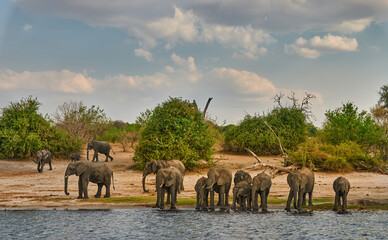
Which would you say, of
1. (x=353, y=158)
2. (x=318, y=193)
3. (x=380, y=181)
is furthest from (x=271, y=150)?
(x=318, y=193)

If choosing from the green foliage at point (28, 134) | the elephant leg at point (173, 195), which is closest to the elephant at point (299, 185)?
the elephant leg at point (173, 195)

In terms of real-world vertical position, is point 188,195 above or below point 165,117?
below

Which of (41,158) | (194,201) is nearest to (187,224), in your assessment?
(194,201)

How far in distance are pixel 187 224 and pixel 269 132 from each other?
2490 centimetres

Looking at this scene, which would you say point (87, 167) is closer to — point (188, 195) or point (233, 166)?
point (188, 195)

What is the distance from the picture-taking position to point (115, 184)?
26719 mm

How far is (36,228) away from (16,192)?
30.9 ft

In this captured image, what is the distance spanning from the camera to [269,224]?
52.2 feet

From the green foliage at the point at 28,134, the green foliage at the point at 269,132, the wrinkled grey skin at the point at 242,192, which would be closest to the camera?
the wrinkled grey skin at the point at 242,192

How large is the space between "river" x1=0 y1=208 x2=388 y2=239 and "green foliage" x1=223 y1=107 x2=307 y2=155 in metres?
21.7

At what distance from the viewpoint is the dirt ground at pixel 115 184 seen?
20552 mm

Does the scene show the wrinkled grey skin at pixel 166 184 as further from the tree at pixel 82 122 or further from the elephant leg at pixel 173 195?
the tree at pixel 82 122

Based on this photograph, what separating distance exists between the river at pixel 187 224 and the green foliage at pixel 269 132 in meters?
21.7

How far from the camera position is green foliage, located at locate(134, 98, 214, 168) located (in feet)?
102
